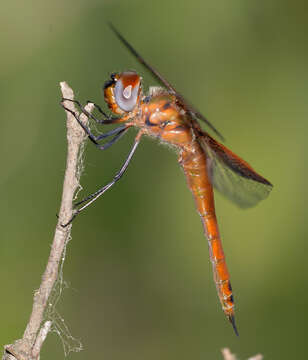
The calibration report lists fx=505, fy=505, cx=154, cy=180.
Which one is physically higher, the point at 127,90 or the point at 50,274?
the point at 127,90

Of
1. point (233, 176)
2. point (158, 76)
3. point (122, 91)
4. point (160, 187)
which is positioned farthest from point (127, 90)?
point (160, 187)

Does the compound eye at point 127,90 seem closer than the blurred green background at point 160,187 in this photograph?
Yes

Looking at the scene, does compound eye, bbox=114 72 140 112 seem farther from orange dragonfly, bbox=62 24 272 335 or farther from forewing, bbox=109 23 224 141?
forewing, bbox=109 23 224 141

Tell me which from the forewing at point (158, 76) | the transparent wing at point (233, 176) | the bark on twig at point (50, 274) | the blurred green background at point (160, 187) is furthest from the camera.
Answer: the blurred green background at point (160, 187)

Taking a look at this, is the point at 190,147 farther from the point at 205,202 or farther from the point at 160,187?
the point at 160,187

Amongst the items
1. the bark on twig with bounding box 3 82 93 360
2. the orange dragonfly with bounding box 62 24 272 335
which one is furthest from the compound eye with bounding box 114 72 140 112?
the bark on twig with bounding box 3 82 93 360

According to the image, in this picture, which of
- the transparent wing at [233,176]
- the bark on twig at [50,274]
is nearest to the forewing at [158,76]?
the transparent wing at [233,176]

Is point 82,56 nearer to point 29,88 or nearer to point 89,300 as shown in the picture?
point 29,88

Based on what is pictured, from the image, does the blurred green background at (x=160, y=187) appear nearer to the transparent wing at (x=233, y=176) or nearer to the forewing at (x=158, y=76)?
the transparent wing at (x=233, y=176)
